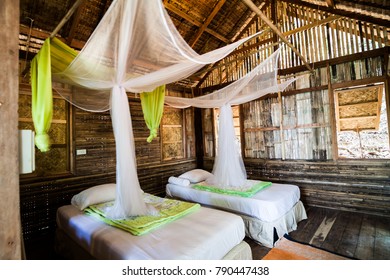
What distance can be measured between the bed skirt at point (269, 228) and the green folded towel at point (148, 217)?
869 millimetres

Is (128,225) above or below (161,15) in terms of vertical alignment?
below

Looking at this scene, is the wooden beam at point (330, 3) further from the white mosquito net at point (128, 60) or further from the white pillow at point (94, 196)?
the white pillow at point (94, 196)

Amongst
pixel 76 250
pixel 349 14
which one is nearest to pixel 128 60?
pixel 76 250

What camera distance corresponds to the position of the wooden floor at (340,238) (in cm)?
241

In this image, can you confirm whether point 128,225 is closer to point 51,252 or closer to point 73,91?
point 51,252

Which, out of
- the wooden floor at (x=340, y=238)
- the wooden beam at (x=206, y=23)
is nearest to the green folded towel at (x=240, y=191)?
the wooden floor at (x=340, y=238)

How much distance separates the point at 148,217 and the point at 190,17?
3893 mm

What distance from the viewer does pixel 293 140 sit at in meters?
4.24

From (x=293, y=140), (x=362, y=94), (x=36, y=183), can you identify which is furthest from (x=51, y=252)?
(x=362, y=94)

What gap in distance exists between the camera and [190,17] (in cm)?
416

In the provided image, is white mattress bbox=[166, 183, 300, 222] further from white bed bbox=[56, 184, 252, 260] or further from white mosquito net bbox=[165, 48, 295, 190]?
white bed bbox=[56, 184, 252, 260]

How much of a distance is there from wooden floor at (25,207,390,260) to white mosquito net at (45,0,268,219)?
1.46 metres

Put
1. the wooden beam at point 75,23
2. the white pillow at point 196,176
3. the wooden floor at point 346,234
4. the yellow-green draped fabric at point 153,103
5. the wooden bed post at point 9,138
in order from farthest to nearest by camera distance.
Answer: the white pillow at point 196,176 → the yellow-green draped fabric at point 153,103 → the wooden beam at point 75,23 → the wooden floor at point 346,234 → the wooden bed post at point 9,138
